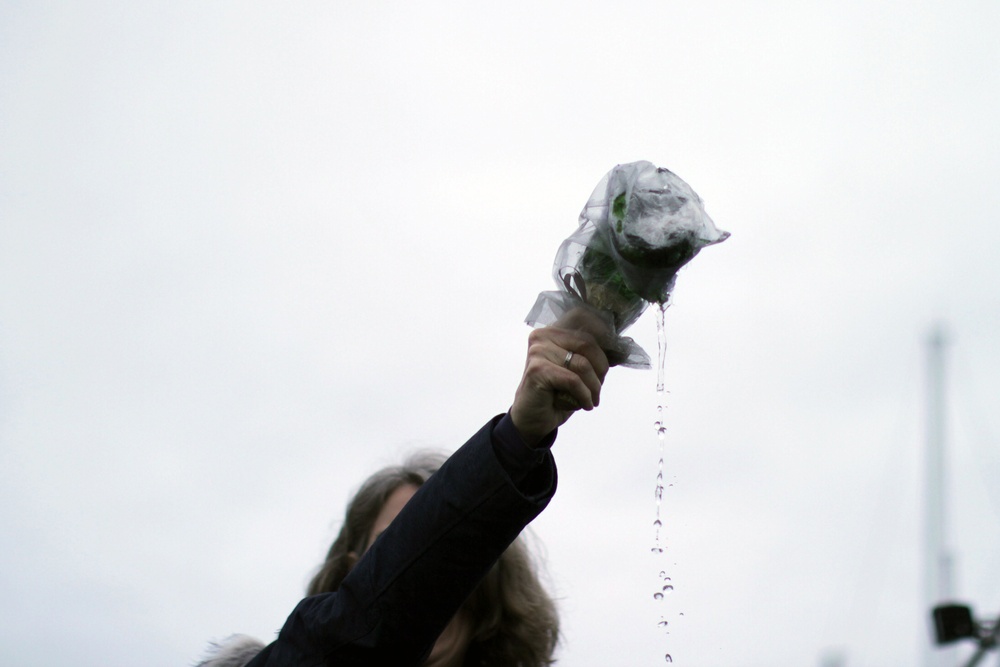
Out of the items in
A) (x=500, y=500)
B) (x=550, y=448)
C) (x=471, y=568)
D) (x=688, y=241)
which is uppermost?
(x=688, y=241)

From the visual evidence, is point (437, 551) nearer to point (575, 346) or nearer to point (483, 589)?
point (575, 346)

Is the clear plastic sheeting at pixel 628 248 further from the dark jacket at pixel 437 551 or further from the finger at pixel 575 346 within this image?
the dark jacket at pixel 437 551

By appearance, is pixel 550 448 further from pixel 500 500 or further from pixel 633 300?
pixel 633 300

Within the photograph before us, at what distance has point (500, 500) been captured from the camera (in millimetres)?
1777

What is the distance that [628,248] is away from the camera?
1.71m

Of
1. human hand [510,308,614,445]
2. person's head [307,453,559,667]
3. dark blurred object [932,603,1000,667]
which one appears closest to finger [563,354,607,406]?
human hand [510,308,614,445]

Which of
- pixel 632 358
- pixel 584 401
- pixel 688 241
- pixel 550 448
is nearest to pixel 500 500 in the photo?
pixel 550 448

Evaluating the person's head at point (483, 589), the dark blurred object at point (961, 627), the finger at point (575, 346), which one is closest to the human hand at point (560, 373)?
the finger at point (575, 346)

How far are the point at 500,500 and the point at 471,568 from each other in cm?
17

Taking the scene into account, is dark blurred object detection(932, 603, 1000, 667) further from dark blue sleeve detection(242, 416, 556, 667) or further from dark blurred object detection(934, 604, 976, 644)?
dark blue sleeve detection(242, 416, 556, 667)

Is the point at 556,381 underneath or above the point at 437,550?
above

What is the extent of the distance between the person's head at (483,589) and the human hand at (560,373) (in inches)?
46.3

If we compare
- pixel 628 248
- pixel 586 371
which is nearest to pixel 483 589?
pixel 586 371

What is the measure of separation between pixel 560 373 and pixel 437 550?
0.46m
